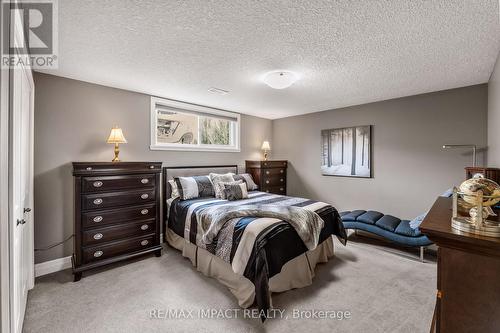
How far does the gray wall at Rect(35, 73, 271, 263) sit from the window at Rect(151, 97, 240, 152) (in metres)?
0.34

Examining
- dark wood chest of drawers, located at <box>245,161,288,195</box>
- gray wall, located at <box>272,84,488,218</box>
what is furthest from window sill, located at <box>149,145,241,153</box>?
gray wall, located at <box>272,84,488,218</box>

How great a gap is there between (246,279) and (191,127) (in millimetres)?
3045

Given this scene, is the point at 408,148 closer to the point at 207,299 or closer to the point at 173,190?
the point at 207,299

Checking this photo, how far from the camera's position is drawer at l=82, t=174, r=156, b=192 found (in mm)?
2623

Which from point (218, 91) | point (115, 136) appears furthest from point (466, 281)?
point (115, 136)

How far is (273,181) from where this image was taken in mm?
5094

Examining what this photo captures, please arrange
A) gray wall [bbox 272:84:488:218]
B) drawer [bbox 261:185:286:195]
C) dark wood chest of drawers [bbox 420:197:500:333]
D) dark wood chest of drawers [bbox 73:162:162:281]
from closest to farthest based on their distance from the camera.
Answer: dark wood chest of drawers [bbox 420:197:500:333] < dark wood chest of drawers [bbox 73:162:162:281] < gray wall [bbox 272:84:488:218] < drawer [bbox 261:185:286:195]

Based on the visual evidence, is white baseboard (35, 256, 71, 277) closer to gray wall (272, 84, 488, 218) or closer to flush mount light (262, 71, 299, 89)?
flush mount light (262, 71, 299, 89)

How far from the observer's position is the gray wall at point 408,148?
3.26 metres

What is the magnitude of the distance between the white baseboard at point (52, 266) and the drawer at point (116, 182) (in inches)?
41.2

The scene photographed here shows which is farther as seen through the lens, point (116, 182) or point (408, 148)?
point (408, 148)

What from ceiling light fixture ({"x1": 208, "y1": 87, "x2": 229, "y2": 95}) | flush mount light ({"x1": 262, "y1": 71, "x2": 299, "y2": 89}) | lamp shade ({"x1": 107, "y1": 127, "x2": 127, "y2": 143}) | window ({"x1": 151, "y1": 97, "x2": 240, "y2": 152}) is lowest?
lamp shade ({"x1": 107, "y1": 127, "x2": 127, "y2": 143})

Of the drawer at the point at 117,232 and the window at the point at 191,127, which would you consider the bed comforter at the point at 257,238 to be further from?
the window at the point at 191,127

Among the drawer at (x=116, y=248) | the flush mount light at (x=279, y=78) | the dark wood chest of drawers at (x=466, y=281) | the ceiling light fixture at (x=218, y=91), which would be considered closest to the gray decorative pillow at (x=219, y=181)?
the drawer at (x=116, y=248)
